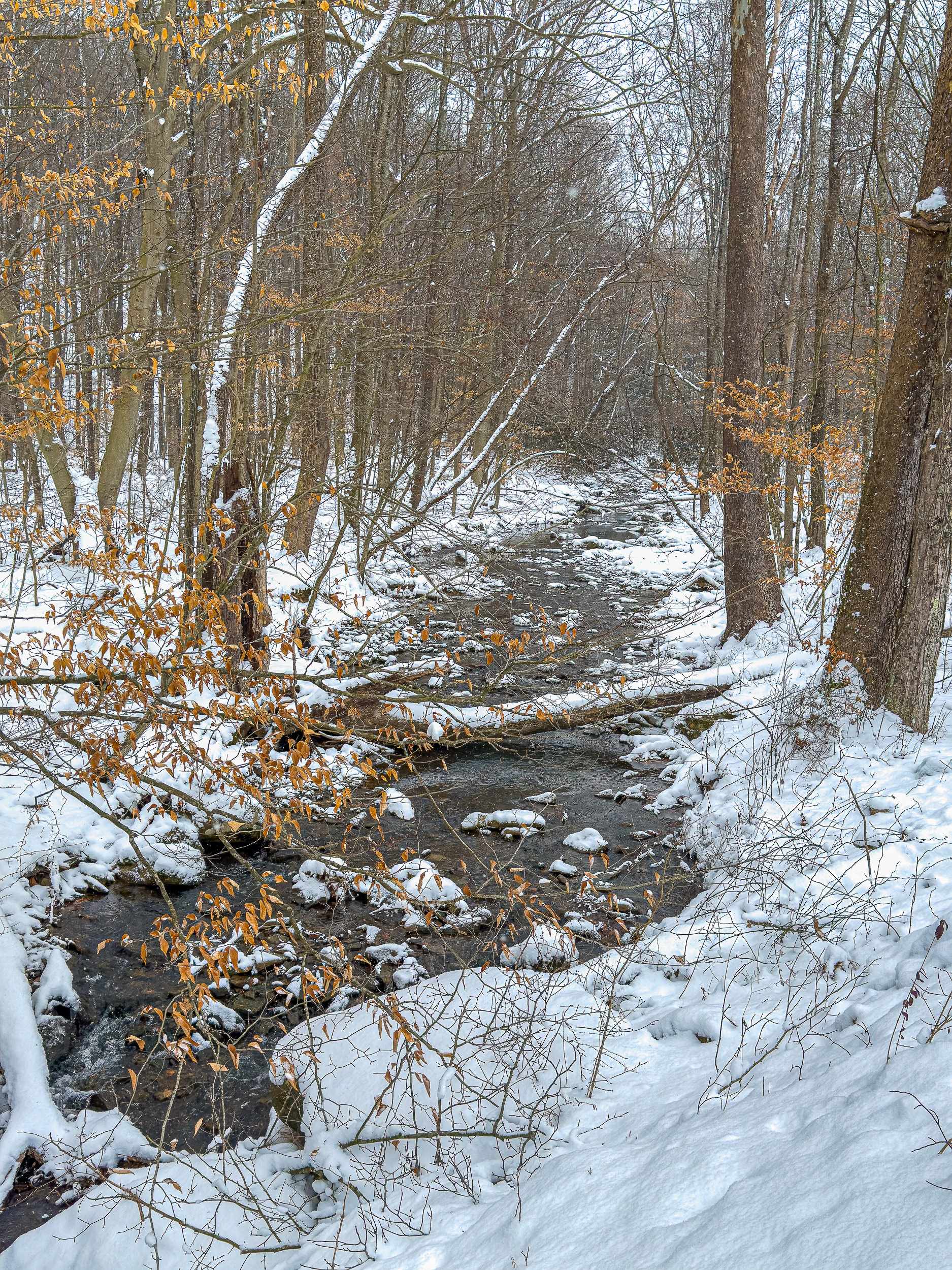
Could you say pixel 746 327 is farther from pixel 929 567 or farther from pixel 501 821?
pixel 501 821

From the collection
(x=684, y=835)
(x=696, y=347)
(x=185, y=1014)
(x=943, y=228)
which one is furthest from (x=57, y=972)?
(x=696, y=347)

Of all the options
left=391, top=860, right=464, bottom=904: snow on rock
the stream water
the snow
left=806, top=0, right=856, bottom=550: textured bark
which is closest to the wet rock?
the stream water

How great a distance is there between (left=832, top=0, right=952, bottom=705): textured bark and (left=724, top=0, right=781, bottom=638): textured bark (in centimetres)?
246

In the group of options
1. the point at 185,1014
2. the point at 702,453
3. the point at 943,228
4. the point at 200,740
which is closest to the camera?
the point at 185,1014

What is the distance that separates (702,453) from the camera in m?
16.9

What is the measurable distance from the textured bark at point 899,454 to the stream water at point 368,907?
Answer: 2024 millimetres

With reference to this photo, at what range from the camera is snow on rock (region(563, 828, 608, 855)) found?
6.04 meters

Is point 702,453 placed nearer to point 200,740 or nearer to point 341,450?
point 341,450

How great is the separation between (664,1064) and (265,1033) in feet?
7.13

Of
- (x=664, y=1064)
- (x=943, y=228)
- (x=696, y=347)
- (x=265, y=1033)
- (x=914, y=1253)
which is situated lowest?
(x=265, y=1033)

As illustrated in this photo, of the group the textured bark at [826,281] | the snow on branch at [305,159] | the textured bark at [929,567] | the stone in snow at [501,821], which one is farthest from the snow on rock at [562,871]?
the textured bark at [826,281]

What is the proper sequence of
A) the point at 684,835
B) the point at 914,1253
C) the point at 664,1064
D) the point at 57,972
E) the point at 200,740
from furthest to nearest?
1. the point at 200,740
2. the point at 684,835
3. the point at 57,972
4. the point at 664,1064
5. the point at 914,1253

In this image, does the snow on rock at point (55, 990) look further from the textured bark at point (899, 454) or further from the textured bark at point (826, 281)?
the textured bark at point (826, 281)

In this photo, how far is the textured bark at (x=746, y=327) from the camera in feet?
28.5
